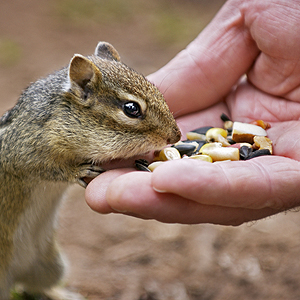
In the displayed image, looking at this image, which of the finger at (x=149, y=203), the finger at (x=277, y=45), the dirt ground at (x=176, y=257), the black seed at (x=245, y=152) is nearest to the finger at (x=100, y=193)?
the finger at (x=149, y=203)

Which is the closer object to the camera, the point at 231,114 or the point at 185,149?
the point at 185,149

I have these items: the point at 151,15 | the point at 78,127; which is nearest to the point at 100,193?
the point at 78,127

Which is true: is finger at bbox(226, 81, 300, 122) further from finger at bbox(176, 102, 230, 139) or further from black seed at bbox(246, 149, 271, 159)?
black seed at bbox(246, 149, 271, 159)

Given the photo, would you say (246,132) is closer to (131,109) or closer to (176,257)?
(131,109)

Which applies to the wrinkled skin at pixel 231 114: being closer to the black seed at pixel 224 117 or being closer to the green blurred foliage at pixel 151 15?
the black seed at pixel 224 117

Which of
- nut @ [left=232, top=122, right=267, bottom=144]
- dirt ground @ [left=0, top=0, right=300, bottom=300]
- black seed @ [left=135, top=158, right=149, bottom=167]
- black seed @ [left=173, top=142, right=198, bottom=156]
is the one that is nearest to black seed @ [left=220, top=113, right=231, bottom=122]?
nut @ [left=232, top=122, right=267, bottom=144]
